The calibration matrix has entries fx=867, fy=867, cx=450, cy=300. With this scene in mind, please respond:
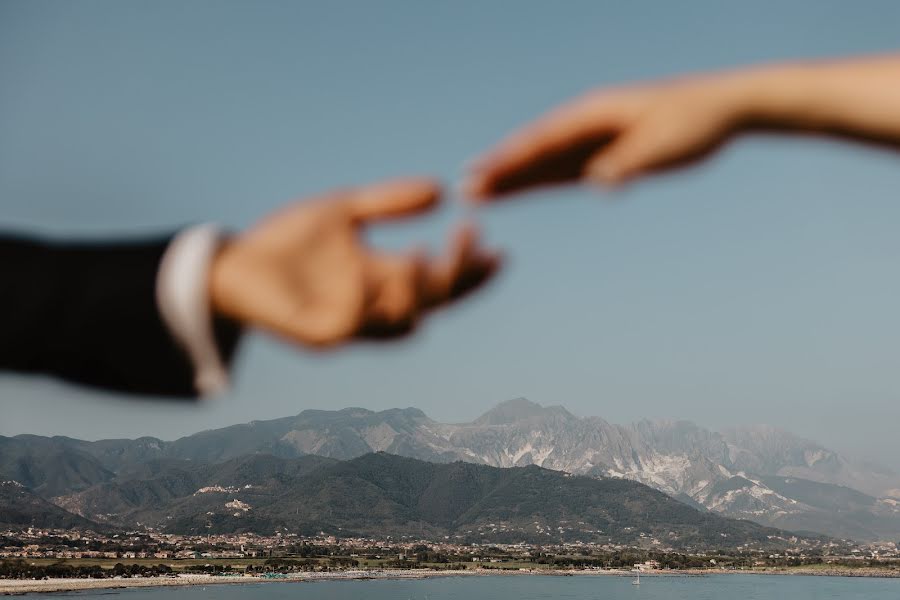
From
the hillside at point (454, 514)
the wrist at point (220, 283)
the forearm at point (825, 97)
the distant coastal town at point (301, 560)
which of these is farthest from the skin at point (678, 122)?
the hillside at point (454, 514)

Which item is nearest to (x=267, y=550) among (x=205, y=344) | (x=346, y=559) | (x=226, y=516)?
(x=346, y=559)

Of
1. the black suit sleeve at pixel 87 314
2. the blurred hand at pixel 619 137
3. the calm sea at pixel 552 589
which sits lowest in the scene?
the calm sea at pixel 552 589

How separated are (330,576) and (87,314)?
110 m

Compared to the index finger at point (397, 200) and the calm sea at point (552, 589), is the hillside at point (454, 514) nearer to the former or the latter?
the calm sea at point (552, 589)

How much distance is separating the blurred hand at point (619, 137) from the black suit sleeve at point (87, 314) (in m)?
0.33

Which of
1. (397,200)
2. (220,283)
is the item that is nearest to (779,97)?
(397,200)

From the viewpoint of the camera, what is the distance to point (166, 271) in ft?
2.86

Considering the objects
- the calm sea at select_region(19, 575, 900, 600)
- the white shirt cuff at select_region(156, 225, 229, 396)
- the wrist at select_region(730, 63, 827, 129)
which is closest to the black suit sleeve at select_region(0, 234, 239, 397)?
the white shirt cuff at select_region(156, 225, 229, 396)

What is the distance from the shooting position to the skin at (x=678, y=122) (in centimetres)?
81

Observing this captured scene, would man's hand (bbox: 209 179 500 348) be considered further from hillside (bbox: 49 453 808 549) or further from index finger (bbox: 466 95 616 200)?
hillside (bbox: 49 453 808 549)

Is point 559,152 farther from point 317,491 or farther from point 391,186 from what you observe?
point 317,491

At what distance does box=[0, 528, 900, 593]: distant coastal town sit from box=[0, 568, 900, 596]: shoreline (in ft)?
0.48

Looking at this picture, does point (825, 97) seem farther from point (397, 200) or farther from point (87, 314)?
point (87, 314)

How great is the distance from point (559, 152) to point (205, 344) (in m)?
0.41
